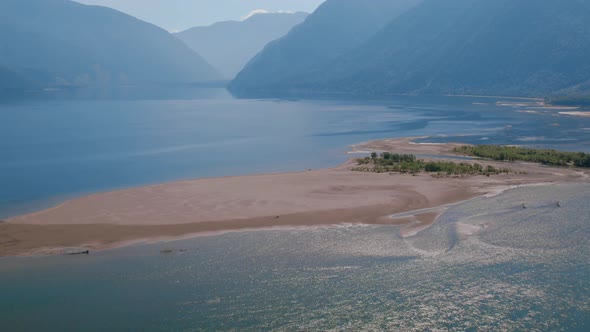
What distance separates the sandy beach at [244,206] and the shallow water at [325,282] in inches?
84.9

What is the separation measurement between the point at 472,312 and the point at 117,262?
53.2 ft

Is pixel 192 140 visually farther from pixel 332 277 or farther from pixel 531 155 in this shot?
pixel 332 277

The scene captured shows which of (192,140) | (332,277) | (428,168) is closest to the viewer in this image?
(332,277)

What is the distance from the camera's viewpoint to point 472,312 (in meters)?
20.3

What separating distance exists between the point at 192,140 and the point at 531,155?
45002 mm

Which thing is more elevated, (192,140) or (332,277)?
(192,140)

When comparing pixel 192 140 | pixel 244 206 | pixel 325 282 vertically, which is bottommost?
pixel 325 282

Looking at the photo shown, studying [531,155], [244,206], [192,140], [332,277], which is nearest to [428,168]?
[531,155]

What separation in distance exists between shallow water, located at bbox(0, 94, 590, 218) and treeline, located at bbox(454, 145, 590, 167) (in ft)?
36.4

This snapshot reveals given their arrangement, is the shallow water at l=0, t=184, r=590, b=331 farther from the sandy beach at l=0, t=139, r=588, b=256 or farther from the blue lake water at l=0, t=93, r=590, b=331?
the sandy beach at l=0, t=139, r=588, b=256

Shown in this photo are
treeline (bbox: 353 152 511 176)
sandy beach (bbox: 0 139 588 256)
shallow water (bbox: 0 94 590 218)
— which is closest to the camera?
sandy beach (bbox: 0 139 588 256)

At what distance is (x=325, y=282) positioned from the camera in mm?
23125

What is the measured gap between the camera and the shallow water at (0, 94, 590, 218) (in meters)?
48.6

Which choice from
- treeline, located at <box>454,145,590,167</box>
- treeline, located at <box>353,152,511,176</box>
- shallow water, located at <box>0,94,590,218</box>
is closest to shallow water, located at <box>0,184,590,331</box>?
shallow water, located at <box>0,94,590,218</box>
